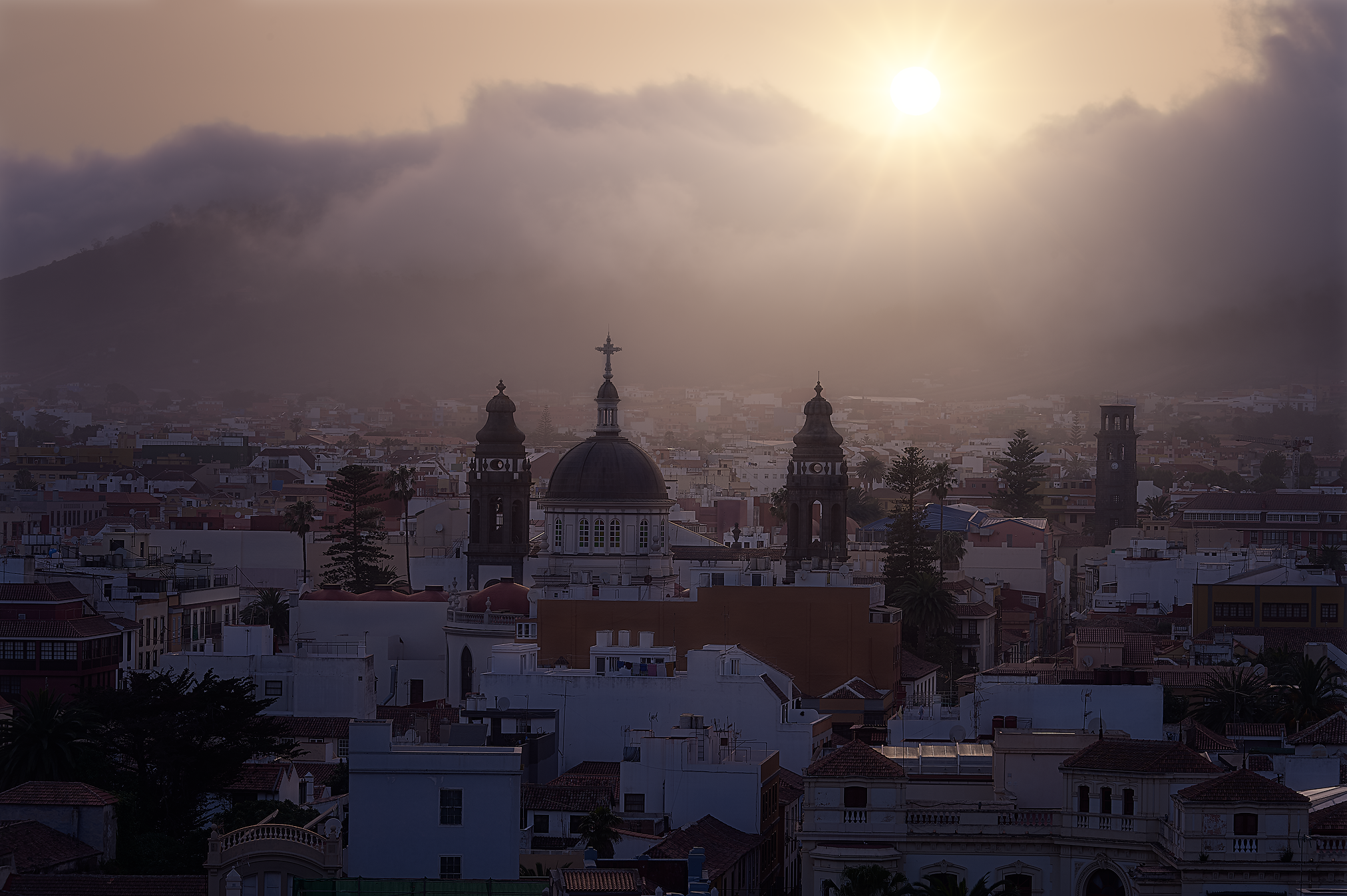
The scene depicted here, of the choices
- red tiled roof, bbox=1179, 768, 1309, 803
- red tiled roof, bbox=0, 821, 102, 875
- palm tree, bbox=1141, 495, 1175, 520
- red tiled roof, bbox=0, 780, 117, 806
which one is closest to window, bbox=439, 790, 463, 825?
red tiled roof, bbox=0, 821, 102, 875

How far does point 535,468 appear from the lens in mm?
168375

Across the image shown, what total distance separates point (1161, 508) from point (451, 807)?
107 meters

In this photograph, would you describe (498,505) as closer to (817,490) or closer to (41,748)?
(817,490)

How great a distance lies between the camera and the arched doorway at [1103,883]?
3284 cm

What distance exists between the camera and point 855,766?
3391 centimetres

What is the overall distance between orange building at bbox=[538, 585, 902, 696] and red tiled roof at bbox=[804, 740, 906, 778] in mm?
24868

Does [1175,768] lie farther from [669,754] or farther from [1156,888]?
[669,754]

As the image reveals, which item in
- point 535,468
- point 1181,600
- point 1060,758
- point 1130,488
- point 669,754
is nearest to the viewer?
point 1060,758

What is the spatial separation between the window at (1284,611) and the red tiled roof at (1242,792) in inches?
1663

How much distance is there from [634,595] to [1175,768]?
30.7 m

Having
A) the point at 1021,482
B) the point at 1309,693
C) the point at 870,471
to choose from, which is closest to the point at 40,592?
the point at 1309,693

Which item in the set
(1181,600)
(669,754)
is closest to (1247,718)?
(669,754)

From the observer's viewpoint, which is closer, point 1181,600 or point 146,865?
point 146,865

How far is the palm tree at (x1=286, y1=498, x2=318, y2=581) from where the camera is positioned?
100188 mm
